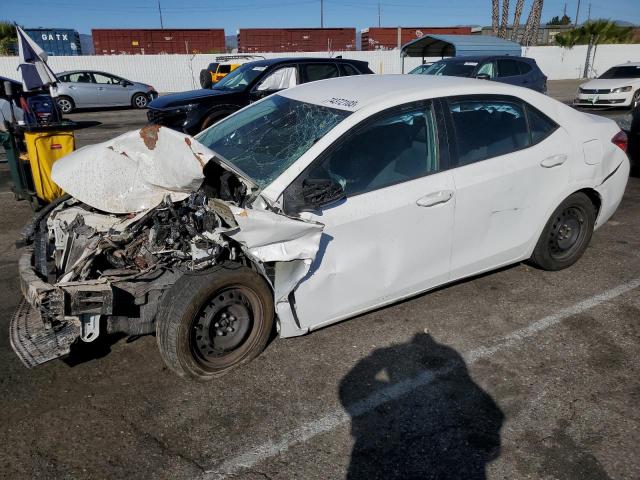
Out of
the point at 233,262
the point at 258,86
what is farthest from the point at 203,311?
the point at 258,86

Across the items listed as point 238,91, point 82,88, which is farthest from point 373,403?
point 82,88

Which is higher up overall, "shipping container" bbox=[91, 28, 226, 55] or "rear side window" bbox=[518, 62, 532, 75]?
"shipping container" bbox=[91, 28, 226, 55]

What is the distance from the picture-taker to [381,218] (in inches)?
128

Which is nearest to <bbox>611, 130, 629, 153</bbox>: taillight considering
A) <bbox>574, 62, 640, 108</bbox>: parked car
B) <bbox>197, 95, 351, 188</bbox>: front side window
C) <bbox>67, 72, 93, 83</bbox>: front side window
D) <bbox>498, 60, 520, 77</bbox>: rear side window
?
<bbox>197, 95, 351, 188</bbox>: front side window

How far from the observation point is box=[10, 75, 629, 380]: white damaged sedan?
302 cm

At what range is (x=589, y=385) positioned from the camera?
3154 millimetres

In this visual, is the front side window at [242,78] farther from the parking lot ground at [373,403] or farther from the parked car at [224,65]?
the parked car at [224,65]

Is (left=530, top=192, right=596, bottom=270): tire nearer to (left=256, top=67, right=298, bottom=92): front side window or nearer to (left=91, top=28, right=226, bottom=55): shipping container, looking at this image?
(left=256, top=67, right=298, bottom=92): front side window

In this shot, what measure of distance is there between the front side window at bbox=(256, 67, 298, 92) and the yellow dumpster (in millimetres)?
4059

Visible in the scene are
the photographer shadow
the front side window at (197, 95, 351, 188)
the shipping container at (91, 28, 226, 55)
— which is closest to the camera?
the photographer shadow

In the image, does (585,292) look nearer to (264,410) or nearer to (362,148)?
(362,148)

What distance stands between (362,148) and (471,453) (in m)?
1.88

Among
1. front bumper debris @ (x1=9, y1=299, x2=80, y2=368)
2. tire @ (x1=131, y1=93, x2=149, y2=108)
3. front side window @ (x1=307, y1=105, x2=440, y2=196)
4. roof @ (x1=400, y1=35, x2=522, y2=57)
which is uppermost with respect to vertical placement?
roof @ (x1=400, y1=35, x2=522, y2=57)

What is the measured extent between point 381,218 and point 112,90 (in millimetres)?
18677
